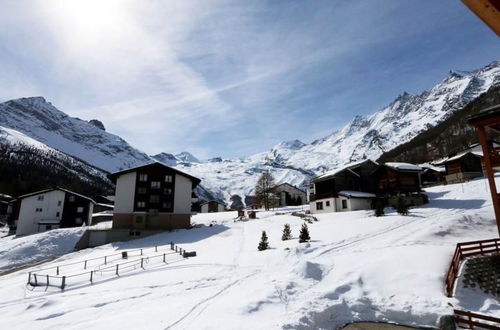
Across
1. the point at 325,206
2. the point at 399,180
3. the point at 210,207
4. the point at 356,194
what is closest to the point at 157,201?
the point at 325,206

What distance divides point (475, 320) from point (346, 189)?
39203 mm

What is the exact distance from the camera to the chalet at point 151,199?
53656 mm

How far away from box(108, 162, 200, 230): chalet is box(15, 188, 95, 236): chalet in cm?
2213

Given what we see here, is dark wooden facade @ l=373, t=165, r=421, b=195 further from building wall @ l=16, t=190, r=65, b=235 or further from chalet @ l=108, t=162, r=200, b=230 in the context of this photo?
building wall @ l=16, t=190, r=65, b=235

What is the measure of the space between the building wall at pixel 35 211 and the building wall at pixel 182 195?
103 ft

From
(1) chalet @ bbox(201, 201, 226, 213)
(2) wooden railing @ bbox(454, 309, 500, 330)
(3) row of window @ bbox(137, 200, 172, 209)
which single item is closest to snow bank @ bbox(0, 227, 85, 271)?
(3) row of window @ bbox(137, 200, 172, 209)

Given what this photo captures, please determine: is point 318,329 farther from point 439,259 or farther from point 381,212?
point 381,212

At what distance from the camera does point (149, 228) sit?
53.4m

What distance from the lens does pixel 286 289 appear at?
727 inches

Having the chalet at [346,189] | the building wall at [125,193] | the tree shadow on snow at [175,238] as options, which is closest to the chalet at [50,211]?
the building wall at [125,193]

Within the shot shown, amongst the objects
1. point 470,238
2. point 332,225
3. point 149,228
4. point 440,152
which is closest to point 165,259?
point 332,225

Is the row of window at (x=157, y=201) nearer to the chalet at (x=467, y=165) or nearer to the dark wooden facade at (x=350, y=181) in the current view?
the dark wooden facade at (x=350, y=181)

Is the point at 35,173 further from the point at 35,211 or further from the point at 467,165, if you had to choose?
the point at 467,165

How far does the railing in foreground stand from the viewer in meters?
27.0
